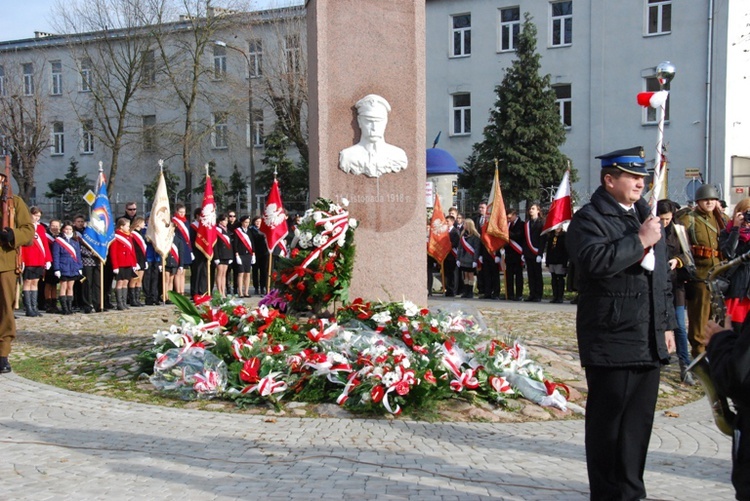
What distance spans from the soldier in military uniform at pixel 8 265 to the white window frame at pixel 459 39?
31426 mm

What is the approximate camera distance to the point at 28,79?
4262 cm

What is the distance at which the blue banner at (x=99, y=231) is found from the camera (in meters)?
16.7

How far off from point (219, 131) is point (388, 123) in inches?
1257

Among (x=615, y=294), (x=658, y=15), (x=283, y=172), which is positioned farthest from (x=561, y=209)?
(x=283, y=172)

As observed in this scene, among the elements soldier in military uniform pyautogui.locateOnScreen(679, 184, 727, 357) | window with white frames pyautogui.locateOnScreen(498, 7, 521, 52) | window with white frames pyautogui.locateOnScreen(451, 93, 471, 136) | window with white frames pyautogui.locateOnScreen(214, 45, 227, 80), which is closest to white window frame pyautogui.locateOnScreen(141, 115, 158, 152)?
window with white frames pyautogui.locateOnScreen(214, 45, 227, 80)

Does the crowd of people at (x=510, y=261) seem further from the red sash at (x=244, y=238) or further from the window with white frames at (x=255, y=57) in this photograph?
the window with white frames at (x=255, y=57)

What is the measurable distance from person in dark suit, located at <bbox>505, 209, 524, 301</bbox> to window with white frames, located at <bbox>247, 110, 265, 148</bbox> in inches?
842

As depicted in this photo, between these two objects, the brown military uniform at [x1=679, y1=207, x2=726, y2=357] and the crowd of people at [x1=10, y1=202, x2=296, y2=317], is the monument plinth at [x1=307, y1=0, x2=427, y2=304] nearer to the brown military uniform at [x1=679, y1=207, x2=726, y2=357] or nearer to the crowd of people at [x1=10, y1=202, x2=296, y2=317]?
the brown military uniform at [x1=679, y1=207, x2=726, y2=357]

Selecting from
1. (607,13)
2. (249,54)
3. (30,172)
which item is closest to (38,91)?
(30,172)

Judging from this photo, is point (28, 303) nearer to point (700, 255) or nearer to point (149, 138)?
point (700, 255)

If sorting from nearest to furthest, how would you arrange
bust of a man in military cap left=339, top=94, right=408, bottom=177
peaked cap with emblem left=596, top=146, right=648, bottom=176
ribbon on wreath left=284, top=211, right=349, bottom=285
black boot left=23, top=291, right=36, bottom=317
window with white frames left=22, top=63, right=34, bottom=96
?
peaked cap with emblem left=596, top=146, right=648, bottom=176, ribbon on wreath left=284, top=211, right=349, bottom=285, bust of a man in military cap left=339, top=94, right=408, bottom=177, black boot left=23, top=291, right=36, bottom=317, window with white frames left=22, top=63, right=34, bottom=96

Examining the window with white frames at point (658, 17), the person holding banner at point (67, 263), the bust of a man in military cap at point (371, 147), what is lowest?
the person holding banner at point (67, 263)

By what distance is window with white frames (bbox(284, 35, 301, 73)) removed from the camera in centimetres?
3512

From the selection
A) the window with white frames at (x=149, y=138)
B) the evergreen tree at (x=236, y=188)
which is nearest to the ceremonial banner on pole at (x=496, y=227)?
the evergreen tree at (x=236, y=188)
